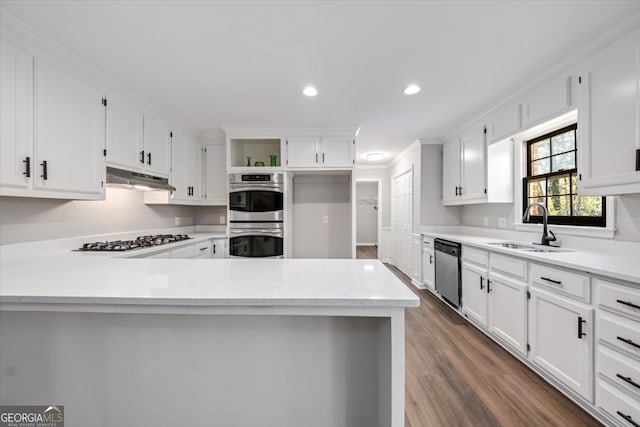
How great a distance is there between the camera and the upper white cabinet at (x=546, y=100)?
194 cm

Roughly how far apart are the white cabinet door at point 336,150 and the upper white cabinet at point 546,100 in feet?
6.17

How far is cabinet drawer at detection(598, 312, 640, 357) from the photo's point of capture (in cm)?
122

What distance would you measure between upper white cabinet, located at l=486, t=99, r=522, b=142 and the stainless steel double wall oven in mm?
2651

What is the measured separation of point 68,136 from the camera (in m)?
1.82

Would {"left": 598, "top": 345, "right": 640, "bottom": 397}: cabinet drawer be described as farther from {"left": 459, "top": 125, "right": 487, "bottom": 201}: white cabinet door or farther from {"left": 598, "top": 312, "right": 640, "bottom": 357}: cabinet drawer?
→ {"left": 459, "top": 125, "right": 487, "bottom": 201}: white cabinet door

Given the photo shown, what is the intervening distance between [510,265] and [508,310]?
0.39 meters

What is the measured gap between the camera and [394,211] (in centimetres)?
554

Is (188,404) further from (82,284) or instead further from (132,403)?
(82,284)

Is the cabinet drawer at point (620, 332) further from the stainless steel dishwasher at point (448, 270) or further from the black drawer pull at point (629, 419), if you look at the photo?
the stainless steel dishwasher at point (448, 270)

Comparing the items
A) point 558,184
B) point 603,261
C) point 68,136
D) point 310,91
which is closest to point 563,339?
point 603,261

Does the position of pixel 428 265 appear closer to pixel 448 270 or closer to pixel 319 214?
pixel 448 270

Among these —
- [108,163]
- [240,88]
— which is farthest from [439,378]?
[108,163]

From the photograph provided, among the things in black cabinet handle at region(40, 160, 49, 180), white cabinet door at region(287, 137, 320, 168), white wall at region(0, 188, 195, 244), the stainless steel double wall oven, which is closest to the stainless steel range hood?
white wall at region(0, 188, 195, 244)
